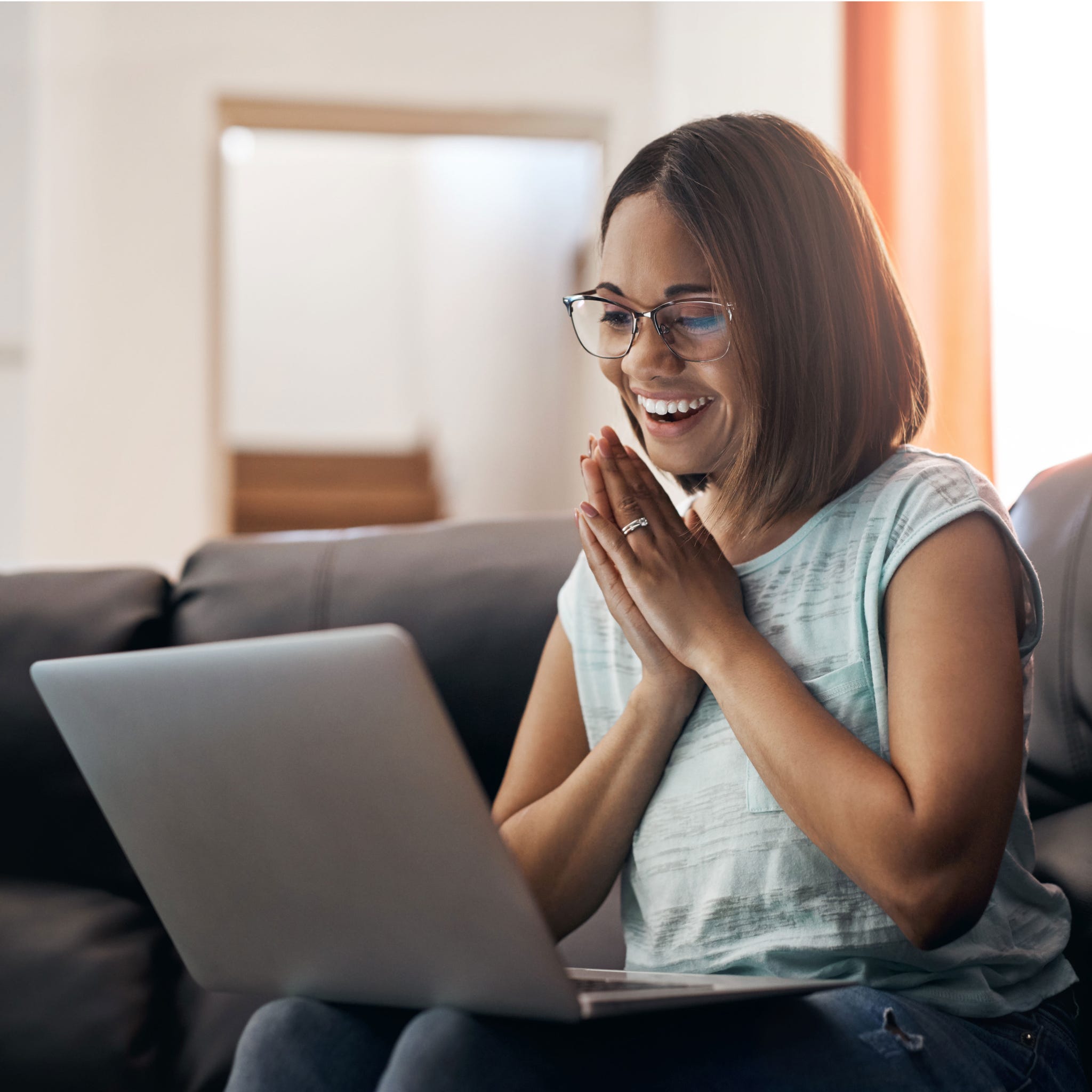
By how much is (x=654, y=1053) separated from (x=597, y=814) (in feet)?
0.99

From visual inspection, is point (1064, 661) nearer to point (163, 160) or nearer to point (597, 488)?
point (597, 488)

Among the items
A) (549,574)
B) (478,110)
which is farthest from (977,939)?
(478,110)

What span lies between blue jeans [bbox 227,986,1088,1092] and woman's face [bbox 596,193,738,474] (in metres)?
0.47

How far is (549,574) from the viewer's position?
1.43 meters

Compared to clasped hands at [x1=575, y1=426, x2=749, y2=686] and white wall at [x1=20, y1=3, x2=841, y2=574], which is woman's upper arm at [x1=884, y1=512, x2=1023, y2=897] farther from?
white wall at [x1=20, y1=3, x2=841, y2=574]

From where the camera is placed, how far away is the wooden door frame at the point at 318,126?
11.2ft

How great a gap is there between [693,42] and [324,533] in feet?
7.09

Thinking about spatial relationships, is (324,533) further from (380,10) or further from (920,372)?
(380,10)

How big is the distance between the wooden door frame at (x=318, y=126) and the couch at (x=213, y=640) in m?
Answer: 2.01

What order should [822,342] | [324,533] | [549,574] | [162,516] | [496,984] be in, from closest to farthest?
[496,984] < [822,342] < [549,574] < [324,533] < [162,516]

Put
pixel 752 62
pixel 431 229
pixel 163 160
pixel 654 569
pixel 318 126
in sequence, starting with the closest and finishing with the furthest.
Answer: pixel 654 569
pixel 752 62
pixel 163 160
pixel 318 126
pixel 431 229

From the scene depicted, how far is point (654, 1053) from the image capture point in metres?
0.71

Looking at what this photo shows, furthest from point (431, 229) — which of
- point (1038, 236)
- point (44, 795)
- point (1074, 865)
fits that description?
point (1074, 865)

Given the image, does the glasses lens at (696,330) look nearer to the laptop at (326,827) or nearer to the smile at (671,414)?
the smile at (671,414)
